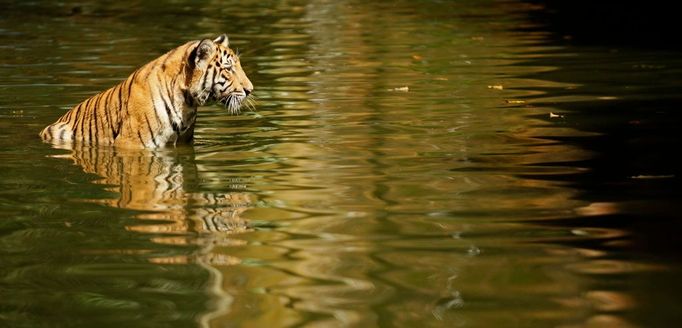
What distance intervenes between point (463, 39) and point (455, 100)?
303 inches

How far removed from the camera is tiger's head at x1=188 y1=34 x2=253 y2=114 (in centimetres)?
955

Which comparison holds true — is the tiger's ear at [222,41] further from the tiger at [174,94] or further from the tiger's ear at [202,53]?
the tiger's ear at [202,53]

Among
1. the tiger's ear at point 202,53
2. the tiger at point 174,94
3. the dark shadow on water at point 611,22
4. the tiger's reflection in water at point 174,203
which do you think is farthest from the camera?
the dark shadow on water at point 611,22

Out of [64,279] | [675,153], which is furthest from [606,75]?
[64,279]

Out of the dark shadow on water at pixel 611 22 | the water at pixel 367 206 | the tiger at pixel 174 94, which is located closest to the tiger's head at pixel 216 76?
the tiger at pixel 174 94

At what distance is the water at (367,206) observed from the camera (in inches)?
203

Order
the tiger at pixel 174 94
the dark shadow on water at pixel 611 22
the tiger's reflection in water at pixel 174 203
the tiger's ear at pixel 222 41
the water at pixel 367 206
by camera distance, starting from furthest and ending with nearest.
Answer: the dark shadow on water at pixel 611 22 < the tiger's ear at pixel 222 41 < the tiger at pixel 174 94 < the tiger's reflection in water at pixel 174 203 < the water at pixel 367 206

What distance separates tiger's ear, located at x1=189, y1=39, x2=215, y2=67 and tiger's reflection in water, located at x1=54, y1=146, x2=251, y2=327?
1.98ft

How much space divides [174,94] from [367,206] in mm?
2777

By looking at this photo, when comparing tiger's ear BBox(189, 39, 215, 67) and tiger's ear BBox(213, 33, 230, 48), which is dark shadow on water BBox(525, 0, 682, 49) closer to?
tiger's ear BBox(213, 33, 230, 48)

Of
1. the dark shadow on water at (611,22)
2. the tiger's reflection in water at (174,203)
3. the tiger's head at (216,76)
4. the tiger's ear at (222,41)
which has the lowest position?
the dark shadow on water at (611,22)

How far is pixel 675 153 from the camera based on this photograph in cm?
887

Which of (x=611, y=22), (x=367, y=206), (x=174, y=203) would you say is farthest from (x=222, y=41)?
(x=611, y=22)

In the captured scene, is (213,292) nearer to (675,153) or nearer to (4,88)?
(675,153)
